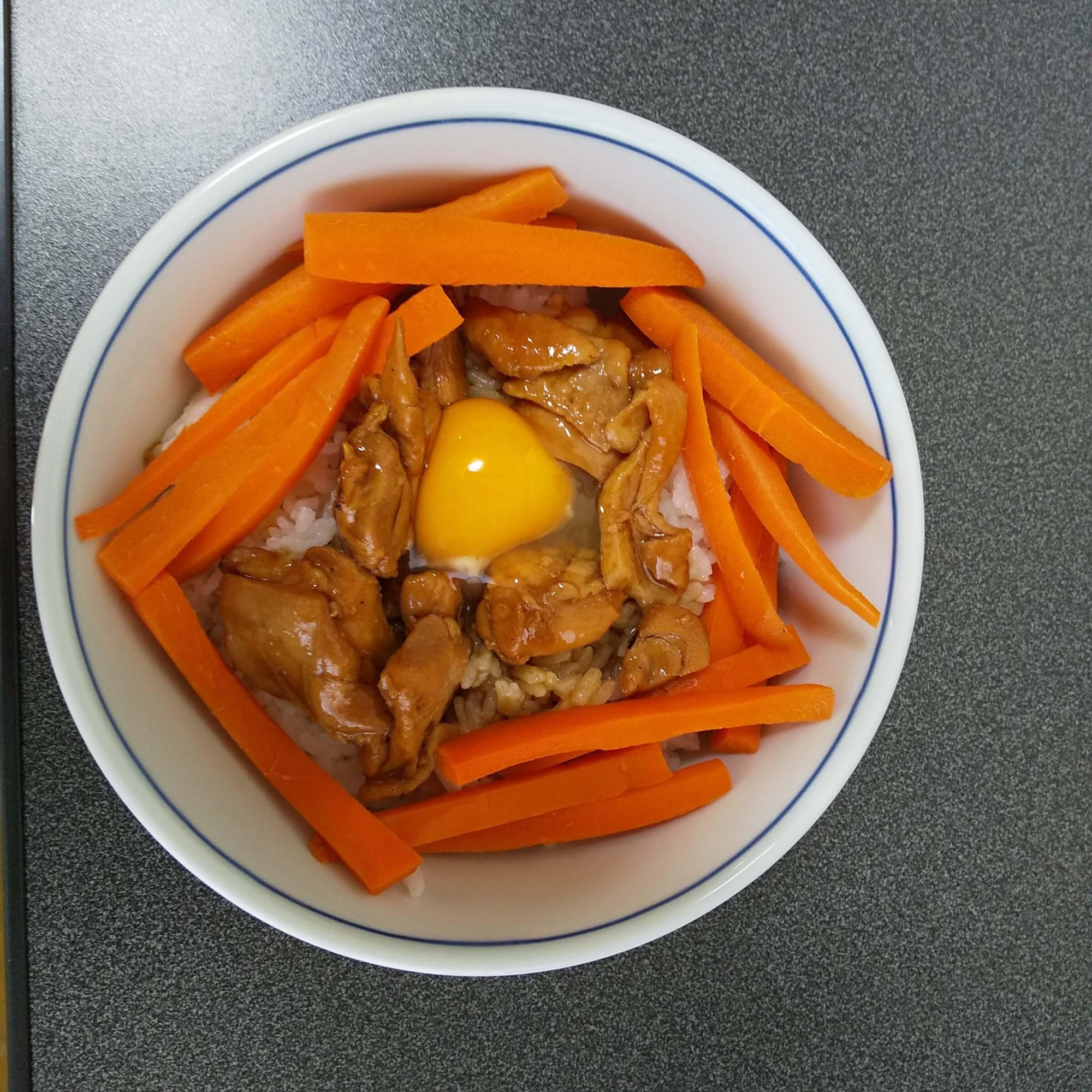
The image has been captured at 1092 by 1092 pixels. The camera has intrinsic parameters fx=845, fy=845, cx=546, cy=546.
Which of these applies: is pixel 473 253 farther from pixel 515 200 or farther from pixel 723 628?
pixel 723 628

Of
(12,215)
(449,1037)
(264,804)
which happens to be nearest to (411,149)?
(12,215)

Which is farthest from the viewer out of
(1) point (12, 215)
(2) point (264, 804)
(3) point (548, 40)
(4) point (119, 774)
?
(3) point (548, 40)

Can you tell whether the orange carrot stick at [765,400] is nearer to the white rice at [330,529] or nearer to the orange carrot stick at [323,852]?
the white rice at [330,529]

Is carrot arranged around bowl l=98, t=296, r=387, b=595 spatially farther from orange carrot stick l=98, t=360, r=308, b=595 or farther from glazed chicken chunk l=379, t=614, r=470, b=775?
glazed chicken chunk l=379, t=614, r=470, b=775

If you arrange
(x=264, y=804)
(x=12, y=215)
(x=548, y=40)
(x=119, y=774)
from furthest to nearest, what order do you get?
1. (x=548, y=40)
2. (x=12, y=215)
3. (x=264, y=804)
4. (x=119, y=774)

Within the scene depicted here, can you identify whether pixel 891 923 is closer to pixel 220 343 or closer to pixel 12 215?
pixel 220 343

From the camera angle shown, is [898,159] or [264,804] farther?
[898,159]

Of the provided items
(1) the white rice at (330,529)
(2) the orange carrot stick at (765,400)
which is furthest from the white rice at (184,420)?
(2) the orange carrot stick at (765,400)

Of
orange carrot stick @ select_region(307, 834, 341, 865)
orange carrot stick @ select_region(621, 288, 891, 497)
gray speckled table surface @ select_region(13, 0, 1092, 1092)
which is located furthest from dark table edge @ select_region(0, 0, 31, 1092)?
orange carrot stick @ select_region(621, 288, 891, 497)
